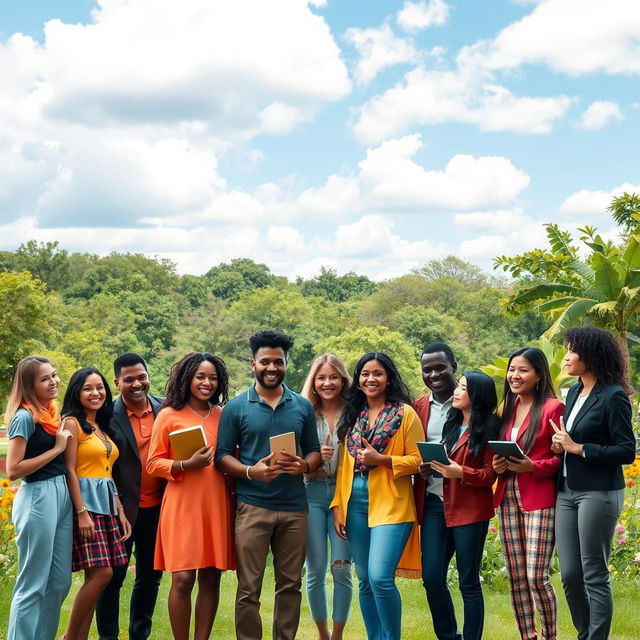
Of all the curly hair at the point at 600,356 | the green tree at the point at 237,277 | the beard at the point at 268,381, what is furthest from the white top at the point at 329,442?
the green tree at the point at 237,277

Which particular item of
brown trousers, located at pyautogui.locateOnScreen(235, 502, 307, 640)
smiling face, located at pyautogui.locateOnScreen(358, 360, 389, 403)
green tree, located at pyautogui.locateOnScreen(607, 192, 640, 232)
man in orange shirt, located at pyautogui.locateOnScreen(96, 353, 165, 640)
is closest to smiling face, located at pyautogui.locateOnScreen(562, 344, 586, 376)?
smiling face, located at pyautogui.locateOnScreen(358, 360, 389, 403)

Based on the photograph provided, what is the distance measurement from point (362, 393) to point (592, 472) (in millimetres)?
1489

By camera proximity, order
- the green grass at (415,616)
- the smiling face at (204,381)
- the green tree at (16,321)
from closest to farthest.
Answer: the smiling face at (204,381)
the green grass at (415,616)
the green tree at (16,321)

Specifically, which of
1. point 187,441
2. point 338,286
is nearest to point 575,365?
point 187,441

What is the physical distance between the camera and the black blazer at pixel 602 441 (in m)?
4.88

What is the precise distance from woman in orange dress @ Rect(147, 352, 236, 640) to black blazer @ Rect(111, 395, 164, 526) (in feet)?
0.92

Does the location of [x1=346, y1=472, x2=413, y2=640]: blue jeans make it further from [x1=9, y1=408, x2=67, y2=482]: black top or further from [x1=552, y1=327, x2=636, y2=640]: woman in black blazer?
[x1=9, y1=408, x2=67, y2=482]: black top

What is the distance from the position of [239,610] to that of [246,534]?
0.46 m

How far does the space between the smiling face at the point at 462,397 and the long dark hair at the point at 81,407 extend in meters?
2.18

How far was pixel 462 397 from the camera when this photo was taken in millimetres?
5223

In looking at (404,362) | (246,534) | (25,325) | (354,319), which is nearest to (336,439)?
(246,534)

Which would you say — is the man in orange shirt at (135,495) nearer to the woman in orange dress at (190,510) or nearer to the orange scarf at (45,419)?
the woman in orange dress at (190,510)

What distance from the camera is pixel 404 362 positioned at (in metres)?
43.4

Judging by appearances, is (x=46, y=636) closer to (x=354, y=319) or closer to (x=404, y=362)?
(x=404, y=362)
